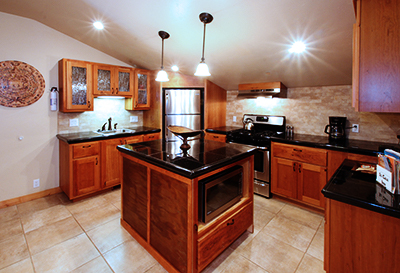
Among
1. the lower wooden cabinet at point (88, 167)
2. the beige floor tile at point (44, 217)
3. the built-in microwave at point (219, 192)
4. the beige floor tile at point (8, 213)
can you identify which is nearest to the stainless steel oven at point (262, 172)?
the built-in microwave at point (219, 192)

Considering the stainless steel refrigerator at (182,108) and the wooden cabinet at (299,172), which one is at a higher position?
the stainless steel refrigerator at (182,108)

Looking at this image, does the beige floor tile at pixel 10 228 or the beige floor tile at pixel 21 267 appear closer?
the beige floor tile at pixel 21 267

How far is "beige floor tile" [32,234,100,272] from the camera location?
72.0 inches

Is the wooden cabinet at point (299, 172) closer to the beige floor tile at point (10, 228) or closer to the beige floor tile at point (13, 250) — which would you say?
the beige floor tile at point (13, 250)

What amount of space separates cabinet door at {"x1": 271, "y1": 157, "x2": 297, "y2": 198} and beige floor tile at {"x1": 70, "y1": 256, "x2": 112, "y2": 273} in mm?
2338

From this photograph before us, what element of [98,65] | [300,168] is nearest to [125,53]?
[98,65]

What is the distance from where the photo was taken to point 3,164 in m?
2.88

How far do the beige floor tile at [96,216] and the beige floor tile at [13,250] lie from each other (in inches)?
20.8

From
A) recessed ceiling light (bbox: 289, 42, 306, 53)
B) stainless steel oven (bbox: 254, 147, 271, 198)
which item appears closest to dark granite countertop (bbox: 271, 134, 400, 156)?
stainless steel oven (bbox: 254, 147, 271, 198)

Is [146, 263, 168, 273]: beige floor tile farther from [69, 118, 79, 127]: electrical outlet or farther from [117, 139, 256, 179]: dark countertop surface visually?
[69, 118, 79, 127]: electrical outlet

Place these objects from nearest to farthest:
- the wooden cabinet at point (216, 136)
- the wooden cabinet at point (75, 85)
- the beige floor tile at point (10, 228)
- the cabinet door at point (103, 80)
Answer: the beige floor tile at point (10, 228) < the wooden cabinet at point (75, 85) < the cabinet door at point (103, 80) < the wooden cabinet at point (216, 136)

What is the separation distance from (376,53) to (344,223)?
38.2 inches

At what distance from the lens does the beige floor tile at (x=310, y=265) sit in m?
1.80

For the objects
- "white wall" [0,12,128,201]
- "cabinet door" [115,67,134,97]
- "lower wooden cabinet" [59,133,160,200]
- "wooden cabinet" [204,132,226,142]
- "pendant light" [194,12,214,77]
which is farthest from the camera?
"wooden cabinet" [204,132,226,142]
